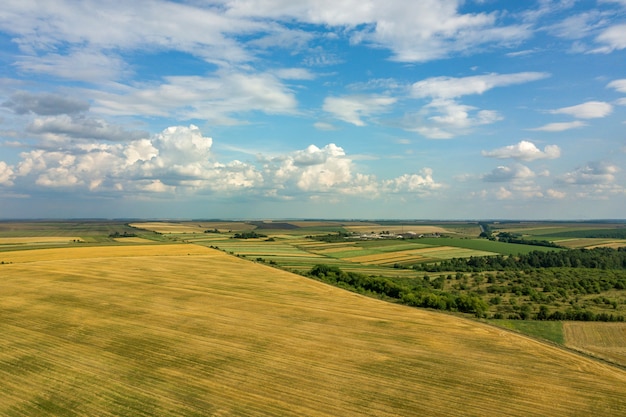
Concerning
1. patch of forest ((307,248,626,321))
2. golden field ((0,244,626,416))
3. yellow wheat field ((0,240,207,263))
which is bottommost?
patch of forest ((307,248,626,321))

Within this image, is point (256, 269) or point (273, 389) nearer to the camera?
point (273, 389)

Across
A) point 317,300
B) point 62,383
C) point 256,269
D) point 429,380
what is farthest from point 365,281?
point 62,383

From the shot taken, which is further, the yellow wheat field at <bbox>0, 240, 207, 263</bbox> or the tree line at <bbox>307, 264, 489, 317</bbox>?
the yellow wheat field at <bbox>0, 240, 207, 263</bbox>

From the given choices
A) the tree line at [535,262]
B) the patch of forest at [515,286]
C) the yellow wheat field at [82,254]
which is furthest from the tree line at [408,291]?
the yellow wheat field at [82,254]

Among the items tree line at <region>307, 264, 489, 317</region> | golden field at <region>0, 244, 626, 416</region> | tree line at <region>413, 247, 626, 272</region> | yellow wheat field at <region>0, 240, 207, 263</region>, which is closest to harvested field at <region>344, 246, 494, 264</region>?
tree line at <region>413, 247, 626, 272</region>

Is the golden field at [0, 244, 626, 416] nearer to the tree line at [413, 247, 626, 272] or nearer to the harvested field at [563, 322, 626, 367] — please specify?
the harvested field at [563, 322, 626, 367]

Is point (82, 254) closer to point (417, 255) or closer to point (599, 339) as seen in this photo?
point (417, 255)

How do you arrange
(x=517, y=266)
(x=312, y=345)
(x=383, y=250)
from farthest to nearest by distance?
(x=383, y=250), (x=517, y=266), (x=312, y=345)

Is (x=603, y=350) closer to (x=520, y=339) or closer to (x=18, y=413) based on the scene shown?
(x=520, y=339)

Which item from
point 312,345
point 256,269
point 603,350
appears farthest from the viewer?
point 256,269
